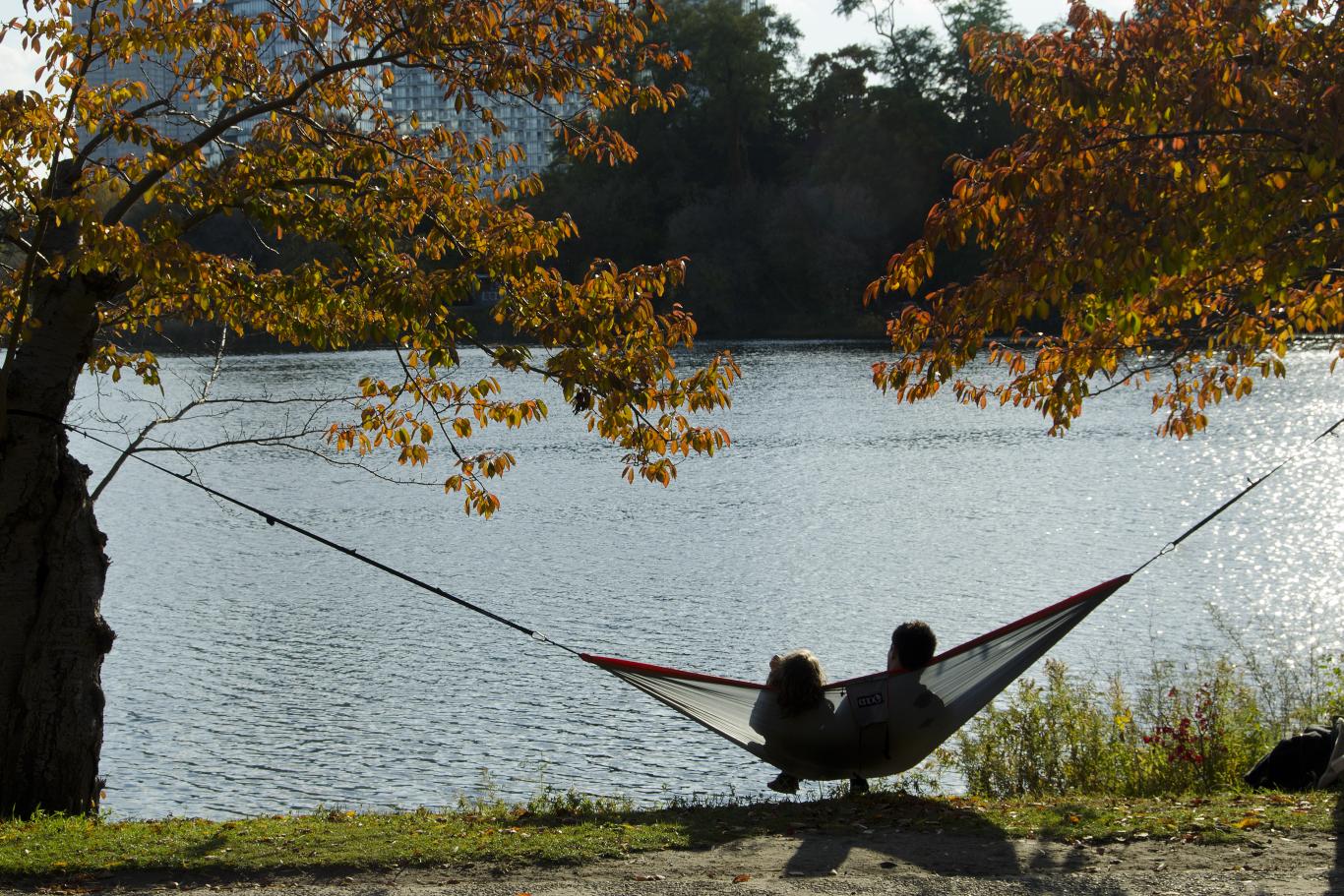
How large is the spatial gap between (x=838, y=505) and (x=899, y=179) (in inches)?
1976

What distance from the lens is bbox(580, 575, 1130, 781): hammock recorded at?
6.52m

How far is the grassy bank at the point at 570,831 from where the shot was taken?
219 inches

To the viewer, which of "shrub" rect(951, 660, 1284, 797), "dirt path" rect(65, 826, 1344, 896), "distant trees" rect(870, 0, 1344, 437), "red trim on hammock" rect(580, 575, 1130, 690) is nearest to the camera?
"dirt path" rect(65, 826, 1344, 896)

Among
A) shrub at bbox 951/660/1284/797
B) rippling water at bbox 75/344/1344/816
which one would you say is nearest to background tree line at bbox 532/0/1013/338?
rippling water at bbox 75/344/1344/816

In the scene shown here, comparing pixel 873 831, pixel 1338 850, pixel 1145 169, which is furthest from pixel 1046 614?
pixel 1145 169

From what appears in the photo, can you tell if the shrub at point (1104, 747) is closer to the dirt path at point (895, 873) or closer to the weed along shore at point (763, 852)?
the weed along shore at point (763, 852)

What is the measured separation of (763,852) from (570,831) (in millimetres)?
982

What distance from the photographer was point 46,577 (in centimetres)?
729

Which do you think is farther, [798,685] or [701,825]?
[798,685]

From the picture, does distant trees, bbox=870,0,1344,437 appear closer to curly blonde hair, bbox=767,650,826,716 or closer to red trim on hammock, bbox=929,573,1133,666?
red trim on hammock, bbox=929,573,1133,666

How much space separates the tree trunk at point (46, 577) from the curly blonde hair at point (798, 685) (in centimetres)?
373

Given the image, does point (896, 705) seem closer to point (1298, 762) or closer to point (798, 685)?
point (798, 685)

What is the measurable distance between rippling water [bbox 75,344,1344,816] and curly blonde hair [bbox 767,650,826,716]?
3602 millimetres

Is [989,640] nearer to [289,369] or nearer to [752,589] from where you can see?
[752,589]
